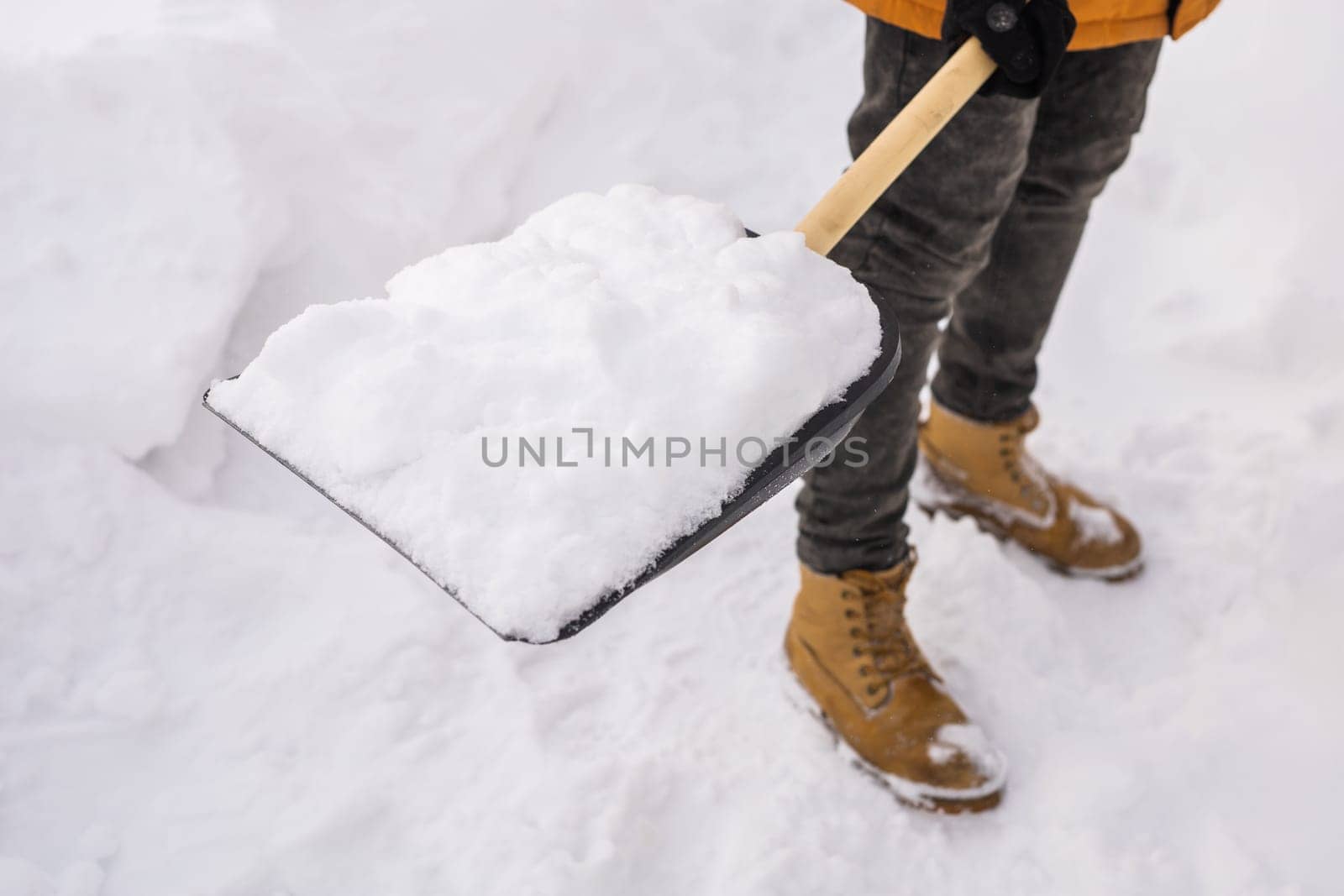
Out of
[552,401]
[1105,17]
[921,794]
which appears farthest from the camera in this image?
[921,794]

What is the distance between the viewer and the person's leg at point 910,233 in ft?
3.74

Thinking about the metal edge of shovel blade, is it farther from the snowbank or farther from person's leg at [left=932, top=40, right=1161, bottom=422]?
the snowbank

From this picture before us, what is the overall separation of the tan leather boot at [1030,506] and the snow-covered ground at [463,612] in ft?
0.15

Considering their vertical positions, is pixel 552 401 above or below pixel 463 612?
above

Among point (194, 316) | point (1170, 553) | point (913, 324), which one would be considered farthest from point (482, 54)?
point (1170, 553)

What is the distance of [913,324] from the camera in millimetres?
1243

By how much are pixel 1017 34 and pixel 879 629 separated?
783 millimetres

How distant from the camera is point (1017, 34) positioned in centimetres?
101

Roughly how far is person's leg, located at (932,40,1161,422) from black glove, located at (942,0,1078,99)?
0.29 meters

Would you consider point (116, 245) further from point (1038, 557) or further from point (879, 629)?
point (1038, 557)

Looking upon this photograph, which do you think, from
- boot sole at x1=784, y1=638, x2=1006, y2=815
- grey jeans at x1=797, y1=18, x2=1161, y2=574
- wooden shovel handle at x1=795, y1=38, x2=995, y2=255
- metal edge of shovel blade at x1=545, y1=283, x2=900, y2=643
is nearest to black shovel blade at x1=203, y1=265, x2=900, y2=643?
metal edge of shovel blade at x1=545, y1=283, x2=900, y2=643

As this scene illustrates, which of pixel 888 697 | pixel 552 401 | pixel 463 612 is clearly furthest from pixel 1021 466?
pixel 552 401

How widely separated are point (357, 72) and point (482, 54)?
0.28 metres

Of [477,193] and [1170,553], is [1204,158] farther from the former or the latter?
[477,193]
